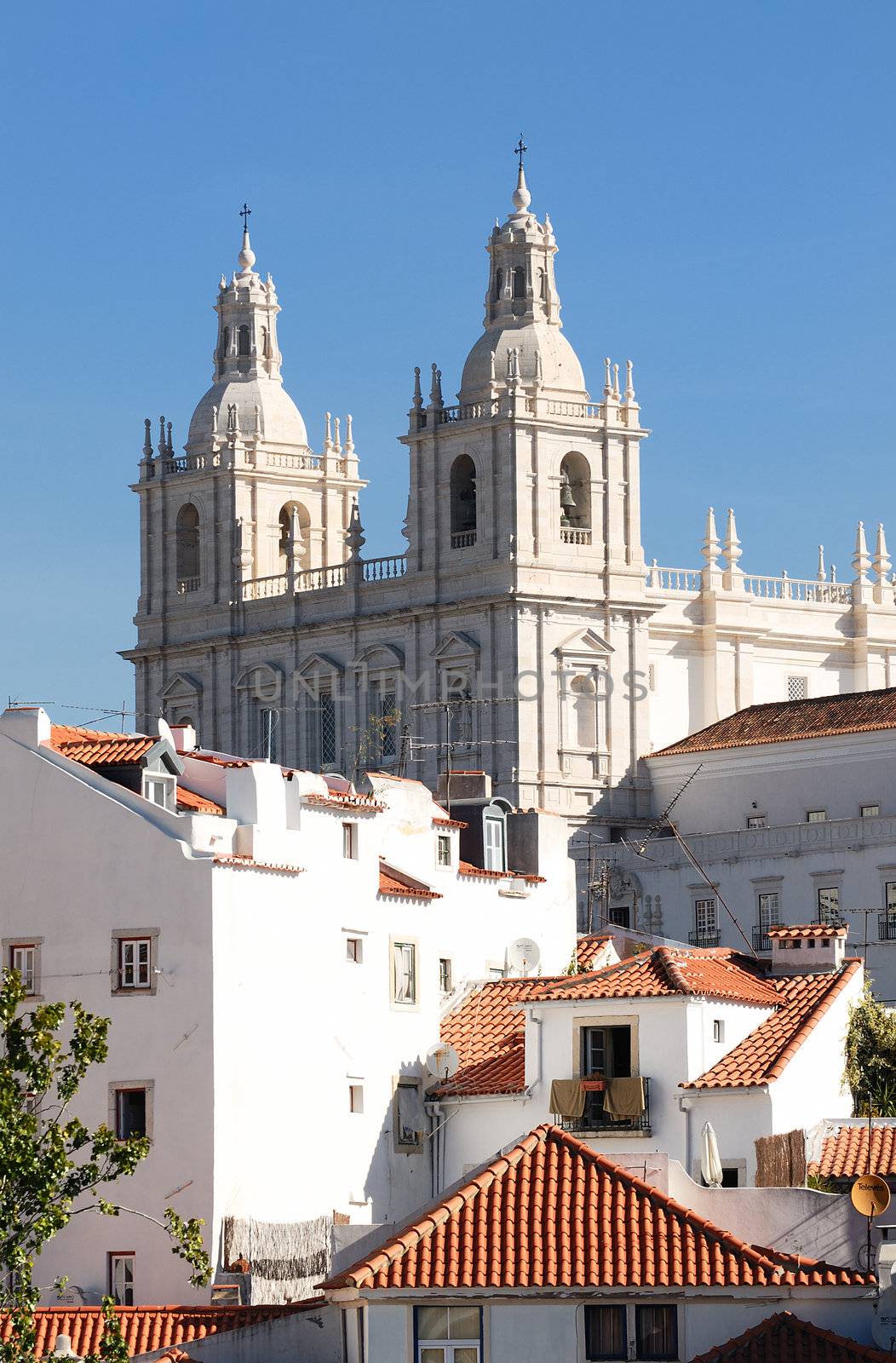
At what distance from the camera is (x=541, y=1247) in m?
51.3

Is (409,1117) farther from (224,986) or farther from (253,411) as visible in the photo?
(253,411)

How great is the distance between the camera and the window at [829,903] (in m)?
102

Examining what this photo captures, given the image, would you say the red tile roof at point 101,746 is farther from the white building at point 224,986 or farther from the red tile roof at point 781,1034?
the red tile roof at point 781,1034

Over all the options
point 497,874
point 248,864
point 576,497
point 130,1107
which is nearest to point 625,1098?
point 248,864

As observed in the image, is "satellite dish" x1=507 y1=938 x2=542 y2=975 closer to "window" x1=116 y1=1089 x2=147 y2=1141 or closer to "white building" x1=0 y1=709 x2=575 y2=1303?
"white building" x1=0 y1=709 x2=575 y2=1303

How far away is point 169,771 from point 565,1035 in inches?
308

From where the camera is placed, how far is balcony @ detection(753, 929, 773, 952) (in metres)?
99.9

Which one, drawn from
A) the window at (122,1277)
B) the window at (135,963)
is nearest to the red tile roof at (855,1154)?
the window at (122,1277)

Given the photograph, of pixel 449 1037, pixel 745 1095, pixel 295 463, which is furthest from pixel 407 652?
pixel 745 1095

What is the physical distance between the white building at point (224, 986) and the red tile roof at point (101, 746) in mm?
78

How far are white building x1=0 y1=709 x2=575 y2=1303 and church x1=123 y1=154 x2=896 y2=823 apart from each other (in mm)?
47145

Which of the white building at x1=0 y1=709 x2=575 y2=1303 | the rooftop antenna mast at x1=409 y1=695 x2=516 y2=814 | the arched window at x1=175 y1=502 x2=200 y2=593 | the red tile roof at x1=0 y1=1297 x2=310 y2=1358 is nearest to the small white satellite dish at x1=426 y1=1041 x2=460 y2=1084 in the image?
the white building at x1=0 y1=709 x2=575 y2=1303

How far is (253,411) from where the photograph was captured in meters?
137

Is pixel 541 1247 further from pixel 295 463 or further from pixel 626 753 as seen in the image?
pixel 295 463
